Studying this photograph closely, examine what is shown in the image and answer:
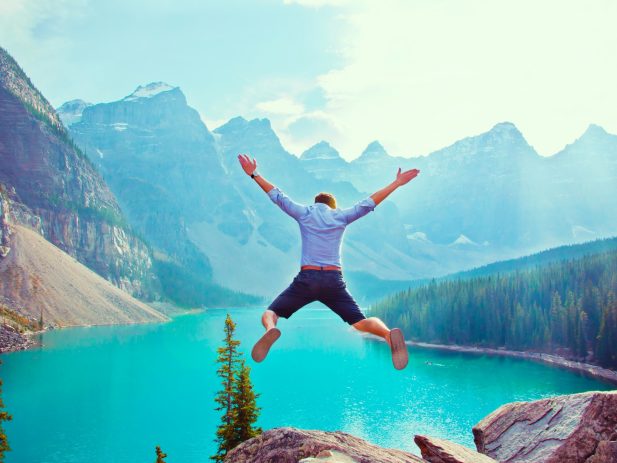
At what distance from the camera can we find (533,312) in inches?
4028

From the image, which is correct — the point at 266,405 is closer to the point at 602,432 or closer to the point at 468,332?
the point at 602,432

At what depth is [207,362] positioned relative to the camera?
3388 inches

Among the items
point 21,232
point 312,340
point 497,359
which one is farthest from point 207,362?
point 21,232

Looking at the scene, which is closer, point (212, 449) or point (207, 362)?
point (212, 449)

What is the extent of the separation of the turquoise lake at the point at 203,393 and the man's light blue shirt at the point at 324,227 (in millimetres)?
37944

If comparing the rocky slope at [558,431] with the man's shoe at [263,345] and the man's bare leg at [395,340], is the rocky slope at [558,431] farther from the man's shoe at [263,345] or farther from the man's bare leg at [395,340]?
the man's shoe at [263,345]

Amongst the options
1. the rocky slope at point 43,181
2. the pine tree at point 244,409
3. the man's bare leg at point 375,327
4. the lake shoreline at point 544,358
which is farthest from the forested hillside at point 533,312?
the rocky slope at point 43,181

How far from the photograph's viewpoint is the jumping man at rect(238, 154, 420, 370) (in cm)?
705

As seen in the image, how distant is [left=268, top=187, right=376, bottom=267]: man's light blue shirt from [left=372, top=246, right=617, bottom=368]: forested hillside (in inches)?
3357

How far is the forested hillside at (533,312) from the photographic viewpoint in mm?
87625

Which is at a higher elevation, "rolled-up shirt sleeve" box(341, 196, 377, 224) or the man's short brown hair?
the man's short brown hair

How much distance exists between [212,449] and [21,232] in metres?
118

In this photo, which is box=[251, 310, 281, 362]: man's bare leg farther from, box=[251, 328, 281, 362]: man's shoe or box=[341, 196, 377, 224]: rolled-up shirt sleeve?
box=[341, 196, 377, 224]: rolled-up shirt sleeve

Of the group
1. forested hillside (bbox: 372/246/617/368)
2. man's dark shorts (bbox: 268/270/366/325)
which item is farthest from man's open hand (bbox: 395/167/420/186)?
forested hillside (bbox: 372/246/617/368)
